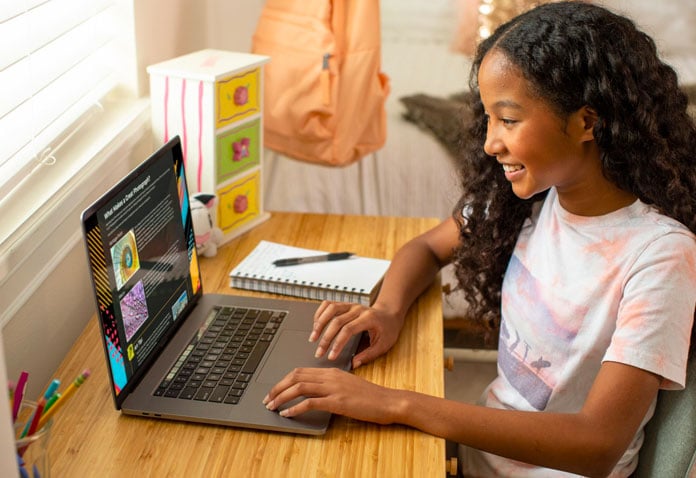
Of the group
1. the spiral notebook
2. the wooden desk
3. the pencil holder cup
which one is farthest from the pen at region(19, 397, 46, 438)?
the spiral notebook

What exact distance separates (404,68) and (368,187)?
1.33ft

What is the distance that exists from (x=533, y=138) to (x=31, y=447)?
710mm

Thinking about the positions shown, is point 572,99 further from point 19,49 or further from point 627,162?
point 19,49

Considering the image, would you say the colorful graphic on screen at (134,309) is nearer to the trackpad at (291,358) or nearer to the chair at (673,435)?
the trackpad at (291,358)

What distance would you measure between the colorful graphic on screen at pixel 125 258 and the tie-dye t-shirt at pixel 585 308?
0.58m

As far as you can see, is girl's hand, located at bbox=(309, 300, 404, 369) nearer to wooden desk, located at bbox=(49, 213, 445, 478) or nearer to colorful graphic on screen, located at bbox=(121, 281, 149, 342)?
wooden desk, located at bbox=(49, 213, 445, 478)

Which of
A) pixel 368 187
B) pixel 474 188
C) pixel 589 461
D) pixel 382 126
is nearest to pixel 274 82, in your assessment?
pixel 382 126

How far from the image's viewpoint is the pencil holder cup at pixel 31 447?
2.82 ft

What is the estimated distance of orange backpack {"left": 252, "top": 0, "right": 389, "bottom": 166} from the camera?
197 cm

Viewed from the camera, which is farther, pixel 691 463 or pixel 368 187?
pixel 368 187

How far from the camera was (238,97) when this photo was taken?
1604mm

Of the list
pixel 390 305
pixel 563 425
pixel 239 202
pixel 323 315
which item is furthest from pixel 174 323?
pixel 563 425

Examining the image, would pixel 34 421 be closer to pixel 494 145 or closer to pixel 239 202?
pixel 494 145

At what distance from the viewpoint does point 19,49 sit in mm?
1229
